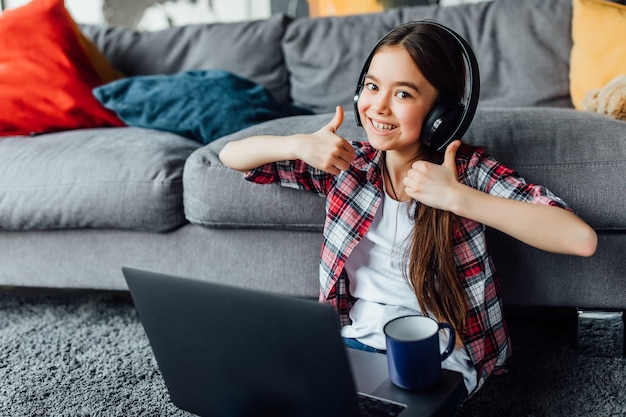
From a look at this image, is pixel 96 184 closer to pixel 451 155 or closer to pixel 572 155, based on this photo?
pixel 451 155

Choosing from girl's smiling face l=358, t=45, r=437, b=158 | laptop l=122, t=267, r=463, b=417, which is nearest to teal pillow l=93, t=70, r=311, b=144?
girl's smiling face l=358, t=45, r=437, b=158

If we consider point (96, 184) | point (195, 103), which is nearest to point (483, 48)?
point (195, 103)

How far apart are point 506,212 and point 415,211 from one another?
0.18 meters

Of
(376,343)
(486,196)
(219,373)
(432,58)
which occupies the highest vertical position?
(432,58)

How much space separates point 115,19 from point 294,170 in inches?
82.4

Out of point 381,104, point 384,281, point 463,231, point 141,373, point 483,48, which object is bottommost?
point 141,373

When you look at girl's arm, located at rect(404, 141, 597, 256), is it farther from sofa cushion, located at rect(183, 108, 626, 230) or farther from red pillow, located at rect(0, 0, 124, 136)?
red pillow, located at rect(0, 0, 124, 136)

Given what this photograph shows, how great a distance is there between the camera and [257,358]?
30.9 inches

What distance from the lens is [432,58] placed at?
3.26 feet

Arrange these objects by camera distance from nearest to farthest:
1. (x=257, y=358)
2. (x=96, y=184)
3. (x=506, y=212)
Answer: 1. (x=257, y=358)
2. (x=506, y=212)
3. (x=96, y=184)


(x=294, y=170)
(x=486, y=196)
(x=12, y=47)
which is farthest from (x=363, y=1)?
(x=486, y=196)

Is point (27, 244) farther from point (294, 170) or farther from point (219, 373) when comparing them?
point (219, 373)

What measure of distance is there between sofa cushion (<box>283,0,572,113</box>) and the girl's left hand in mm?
876

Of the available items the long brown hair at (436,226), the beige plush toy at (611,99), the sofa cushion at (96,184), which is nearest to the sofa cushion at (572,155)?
the beige plush toy at (611,99)
